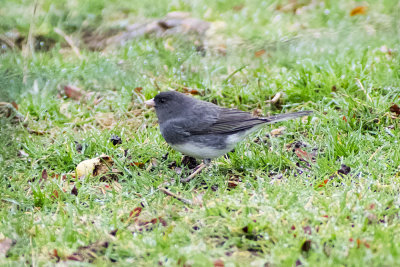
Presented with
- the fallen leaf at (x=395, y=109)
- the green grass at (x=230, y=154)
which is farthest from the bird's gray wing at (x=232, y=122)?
the fallen leaf at (x=395, y=109)

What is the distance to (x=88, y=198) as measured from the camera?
3.45m

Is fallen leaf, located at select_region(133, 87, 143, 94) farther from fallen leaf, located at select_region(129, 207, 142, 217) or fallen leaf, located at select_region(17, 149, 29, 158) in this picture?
fallen leaf, located at select_region(129, 207, 142, 217)

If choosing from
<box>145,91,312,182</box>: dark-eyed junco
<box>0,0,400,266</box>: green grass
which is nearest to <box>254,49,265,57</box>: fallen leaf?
<box>0,0,400,266</box>: green grass

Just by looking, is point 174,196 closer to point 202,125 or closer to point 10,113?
point 202,125

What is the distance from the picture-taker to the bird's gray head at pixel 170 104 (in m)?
3.95

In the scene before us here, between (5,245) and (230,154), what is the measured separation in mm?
1786

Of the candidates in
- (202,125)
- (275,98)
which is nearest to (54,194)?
(202,125)

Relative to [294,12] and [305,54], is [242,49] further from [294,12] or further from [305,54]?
[294,12]

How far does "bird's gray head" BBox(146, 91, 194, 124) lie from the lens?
3.95 metres

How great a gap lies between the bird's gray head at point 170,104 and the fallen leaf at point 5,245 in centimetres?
151

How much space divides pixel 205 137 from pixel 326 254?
151 cm

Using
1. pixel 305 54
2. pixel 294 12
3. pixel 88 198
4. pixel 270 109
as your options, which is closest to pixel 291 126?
pixel 270 109

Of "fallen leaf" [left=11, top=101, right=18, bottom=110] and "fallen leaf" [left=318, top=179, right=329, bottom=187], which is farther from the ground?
"fallen leaf" [left=11, top=101, right=18, bottom=110]

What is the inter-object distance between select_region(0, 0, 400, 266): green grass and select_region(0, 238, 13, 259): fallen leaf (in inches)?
1.6
